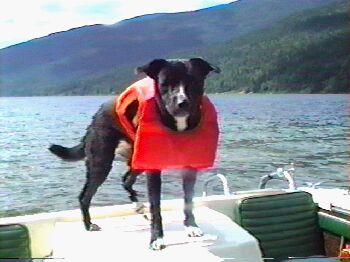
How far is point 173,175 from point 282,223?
57.5 inches

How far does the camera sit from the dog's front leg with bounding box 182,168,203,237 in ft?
6.69

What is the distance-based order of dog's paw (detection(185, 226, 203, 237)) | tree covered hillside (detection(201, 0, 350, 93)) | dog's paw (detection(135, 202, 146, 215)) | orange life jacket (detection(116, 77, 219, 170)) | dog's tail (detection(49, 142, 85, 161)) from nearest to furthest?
orange life jacket (detection(116, 77, 219, 170)) < dog's paw (detection(185, 226, 203, 237)) < dog's tail (detection(49, 142, 85, 161)) < dog's paw (detection(135, 202, 146, 215)) < tree covered hillside (detection(201, 0, 350, 93))

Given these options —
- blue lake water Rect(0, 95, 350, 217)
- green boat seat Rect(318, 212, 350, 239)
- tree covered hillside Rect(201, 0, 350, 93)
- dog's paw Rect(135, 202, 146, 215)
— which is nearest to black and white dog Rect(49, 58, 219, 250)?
dog's paw Rect(135, 202, 146, 215)

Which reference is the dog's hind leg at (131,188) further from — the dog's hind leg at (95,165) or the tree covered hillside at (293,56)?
the tree covered hillside at (293,56)

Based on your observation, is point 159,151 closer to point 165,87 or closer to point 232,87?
point 165,87

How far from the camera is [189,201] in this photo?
6.91 feet

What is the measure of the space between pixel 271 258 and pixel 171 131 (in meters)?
0.73

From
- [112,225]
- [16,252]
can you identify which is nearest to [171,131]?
[112,225]

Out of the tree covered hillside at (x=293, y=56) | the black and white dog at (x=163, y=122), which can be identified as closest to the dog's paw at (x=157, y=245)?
the black and white dog at (x=163, y=122)

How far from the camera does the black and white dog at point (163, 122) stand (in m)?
1.81

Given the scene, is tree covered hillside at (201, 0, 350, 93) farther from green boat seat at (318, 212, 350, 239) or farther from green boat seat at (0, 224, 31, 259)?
green boat seat at (0, 224, 31, 259)

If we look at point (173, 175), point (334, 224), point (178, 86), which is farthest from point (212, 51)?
point (178, 86)

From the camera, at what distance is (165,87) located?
182 cm

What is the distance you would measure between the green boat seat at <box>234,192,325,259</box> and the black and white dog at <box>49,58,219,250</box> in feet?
1.30
